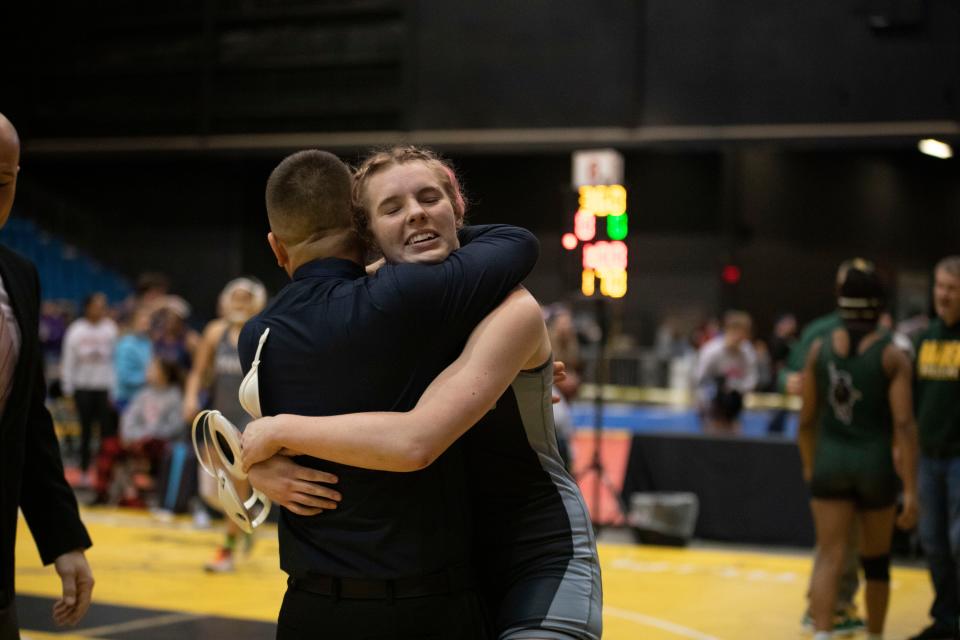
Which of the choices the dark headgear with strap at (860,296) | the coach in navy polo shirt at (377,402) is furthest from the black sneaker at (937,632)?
the coach in navy polo shirt at (377,402)

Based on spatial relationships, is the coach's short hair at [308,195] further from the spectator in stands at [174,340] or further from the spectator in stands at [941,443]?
the spectator in stands at [174,340]

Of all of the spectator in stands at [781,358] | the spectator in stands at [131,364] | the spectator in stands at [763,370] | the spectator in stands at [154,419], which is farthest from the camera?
the spectator in stands at [763,370]

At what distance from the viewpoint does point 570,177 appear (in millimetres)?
25422

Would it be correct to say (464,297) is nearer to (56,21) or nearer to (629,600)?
(629,600)

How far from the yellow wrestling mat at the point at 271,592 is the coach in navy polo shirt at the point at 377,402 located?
14.5 feet

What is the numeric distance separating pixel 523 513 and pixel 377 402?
44 cm

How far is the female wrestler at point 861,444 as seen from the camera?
6.38m

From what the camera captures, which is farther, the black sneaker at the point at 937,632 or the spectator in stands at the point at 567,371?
the spectator in stands at the point at 567,371

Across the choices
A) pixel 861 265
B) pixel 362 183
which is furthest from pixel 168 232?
pixel 362 183

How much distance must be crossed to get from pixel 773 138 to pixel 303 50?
7.56 m

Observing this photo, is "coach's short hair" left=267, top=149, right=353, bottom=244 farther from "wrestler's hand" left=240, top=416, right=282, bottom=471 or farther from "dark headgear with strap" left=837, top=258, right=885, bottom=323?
"dark headgear with strap" left=837, top=258, right=885, bottom=323

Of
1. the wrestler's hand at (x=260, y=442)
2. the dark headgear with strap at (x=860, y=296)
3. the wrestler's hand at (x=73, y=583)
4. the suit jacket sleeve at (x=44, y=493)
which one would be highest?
the dark headgear with strap at (x=860, y=296)

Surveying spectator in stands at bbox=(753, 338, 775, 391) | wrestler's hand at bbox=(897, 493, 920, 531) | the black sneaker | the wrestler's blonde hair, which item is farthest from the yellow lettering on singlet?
spectator in stands at bbox=(753, 338, 775, 391)

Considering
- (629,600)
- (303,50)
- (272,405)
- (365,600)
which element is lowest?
(629,600)
